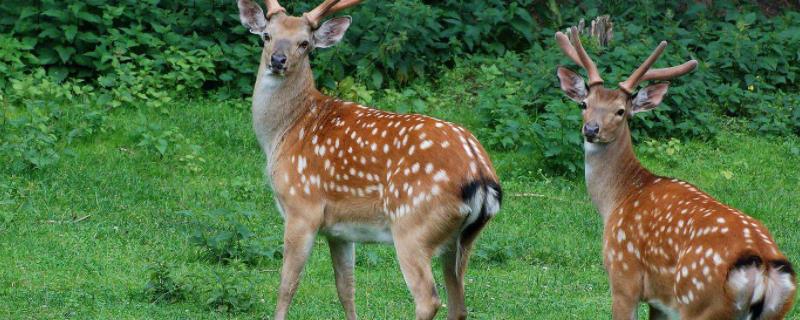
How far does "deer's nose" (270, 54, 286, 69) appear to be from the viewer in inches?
322

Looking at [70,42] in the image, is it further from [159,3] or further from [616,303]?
[616,303]

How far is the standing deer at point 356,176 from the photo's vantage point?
713cm

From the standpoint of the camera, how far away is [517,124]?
11906 millimetres

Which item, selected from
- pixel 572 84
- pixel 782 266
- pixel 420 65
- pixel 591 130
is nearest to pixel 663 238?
pixel 782 266

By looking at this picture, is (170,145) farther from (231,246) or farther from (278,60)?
(278,60)

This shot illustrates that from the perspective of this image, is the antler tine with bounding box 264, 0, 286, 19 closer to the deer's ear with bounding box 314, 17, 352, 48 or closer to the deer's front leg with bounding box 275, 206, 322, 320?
the deer's ear with bounding box 314, 17, 352, 48

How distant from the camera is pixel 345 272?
313 inches

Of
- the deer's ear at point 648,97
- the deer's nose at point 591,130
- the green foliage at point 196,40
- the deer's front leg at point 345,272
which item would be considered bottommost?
the green foliage at point 196,40

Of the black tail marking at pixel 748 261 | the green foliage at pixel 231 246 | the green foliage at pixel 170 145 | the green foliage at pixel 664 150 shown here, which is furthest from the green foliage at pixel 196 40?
the black tail marking at pixel 748 261

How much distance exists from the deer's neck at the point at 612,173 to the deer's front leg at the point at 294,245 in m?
1.57

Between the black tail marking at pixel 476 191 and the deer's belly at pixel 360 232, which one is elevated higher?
the black tail marking at pixel 476 191

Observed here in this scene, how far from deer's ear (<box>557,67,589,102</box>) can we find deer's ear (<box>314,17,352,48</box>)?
Result: 1.35 m

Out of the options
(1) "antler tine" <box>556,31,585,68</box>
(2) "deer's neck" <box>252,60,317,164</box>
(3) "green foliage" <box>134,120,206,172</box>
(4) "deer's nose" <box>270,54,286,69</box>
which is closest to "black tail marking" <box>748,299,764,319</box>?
(1) "antler tine" <box>556,31,585,68</box>

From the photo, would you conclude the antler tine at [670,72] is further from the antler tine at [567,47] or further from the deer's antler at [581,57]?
the antler tine at [567,47]
